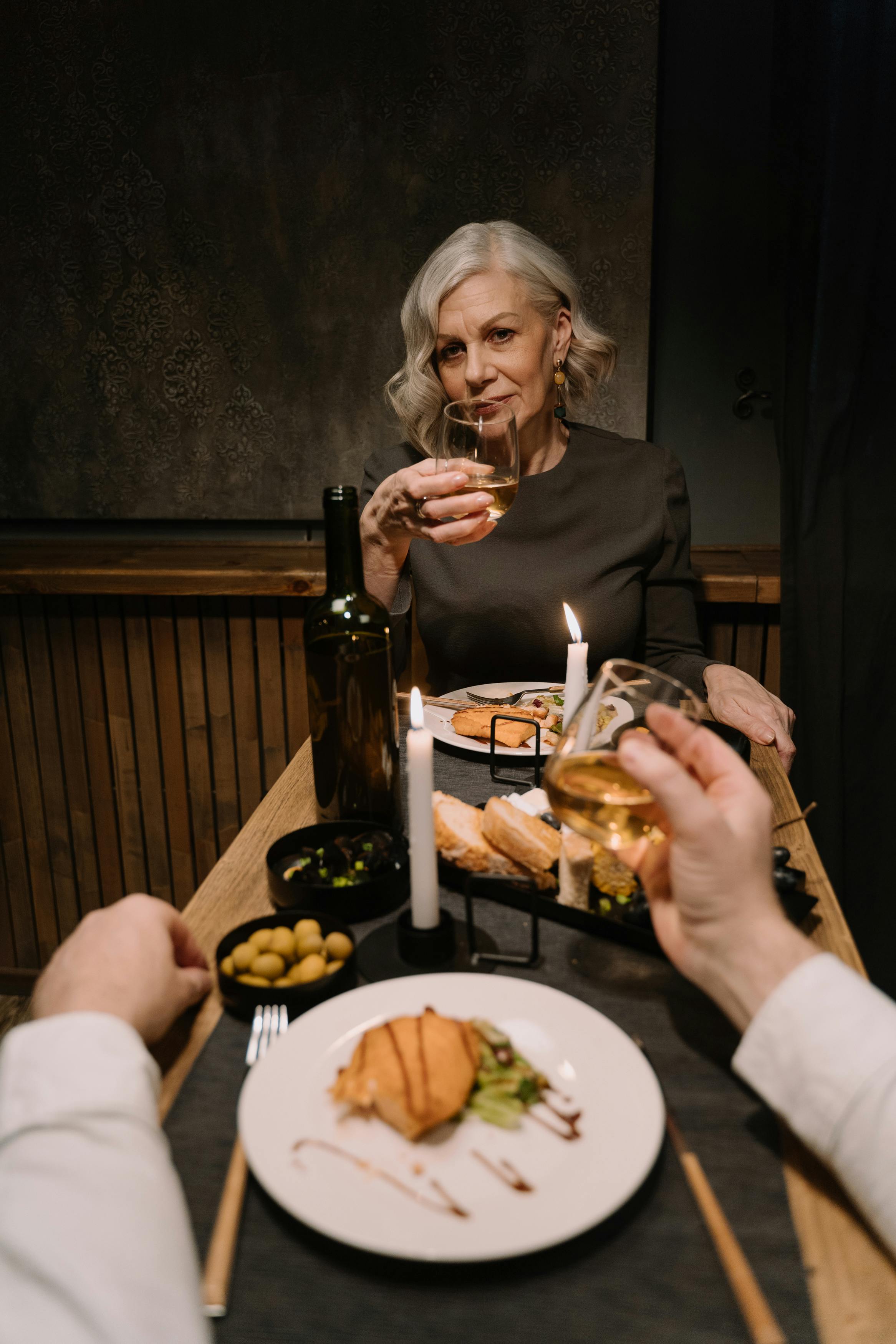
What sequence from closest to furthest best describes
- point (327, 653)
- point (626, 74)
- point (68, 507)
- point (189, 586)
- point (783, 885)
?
point (783, 885)
point (327, 653)
point (626, 74)
point (189, 586)
point (68, 507)

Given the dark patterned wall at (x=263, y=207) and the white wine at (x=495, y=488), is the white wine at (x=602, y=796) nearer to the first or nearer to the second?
the white wine at (x=495, y=488)

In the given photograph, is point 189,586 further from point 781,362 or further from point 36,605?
point 781,362

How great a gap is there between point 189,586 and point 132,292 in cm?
93

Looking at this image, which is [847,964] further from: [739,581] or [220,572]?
[220,572]

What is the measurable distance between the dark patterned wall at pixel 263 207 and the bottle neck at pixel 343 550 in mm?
1635

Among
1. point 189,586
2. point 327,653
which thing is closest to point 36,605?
point 189,586

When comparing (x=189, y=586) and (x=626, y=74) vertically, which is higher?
(x=626, y=74)

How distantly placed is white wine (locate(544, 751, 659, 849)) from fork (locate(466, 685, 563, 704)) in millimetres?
801

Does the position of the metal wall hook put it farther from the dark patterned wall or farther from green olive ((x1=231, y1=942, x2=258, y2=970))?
green olive ((x1=231, y1=942, x2=258, y2=970))

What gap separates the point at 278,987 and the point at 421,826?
205mm

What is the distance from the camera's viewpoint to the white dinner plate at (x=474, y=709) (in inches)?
57.3

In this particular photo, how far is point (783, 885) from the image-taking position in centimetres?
99

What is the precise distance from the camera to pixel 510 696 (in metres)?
1.69

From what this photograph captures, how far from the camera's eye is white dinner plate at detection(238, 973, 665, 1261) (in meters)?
0.58
